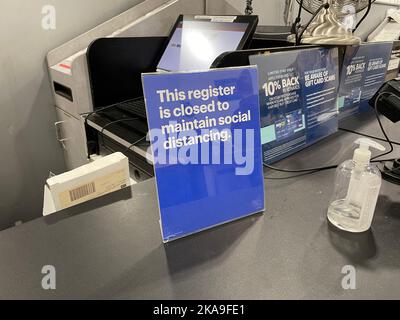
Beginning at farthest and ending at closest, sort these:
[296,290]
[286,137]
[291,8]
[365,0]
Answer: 1. [291,8]
2. [365,0]
3. [286,137]
4. [296,290]

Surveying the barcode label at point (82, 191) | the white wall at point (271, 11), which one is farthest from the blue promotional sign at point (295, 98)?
the white wall at point (271, 11)

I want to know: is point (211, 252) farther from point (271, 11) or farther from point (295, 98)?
point (271, 11)

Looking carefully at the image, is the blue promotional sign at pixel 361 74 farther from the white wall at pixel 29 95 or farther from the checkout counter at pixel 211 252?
the white wall at pixel 29 95

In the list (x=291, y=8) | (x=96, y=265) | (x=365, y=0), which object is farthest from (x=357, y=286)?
(x=291, y=8)

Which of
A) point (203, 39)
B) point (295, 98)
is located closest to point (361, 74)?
point (295, 98)

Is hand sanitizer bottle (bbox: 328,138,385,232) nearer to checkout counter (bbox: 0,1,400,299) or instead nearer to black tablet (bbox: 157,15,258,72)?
checkout counter (bbox: 0,1,400,299)

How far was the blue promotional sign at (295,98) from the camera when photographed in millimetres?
712

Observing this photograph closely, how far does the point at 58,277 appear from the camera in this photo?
441 millimetres

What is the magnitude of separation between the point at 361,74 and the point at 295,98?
42cm

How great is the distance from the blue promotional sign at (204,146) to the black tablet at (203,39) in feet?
2.24

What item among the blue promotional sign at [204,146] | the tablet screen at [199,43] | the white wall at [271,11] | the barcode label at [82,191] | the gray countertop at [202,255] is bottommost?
the gray countertop at [202,255]

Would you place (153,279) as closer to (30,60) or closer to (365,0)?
(365,0)

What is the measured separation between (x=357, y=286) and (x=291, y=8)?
1.81 metres

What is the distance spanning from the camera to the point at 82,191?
654 mm
